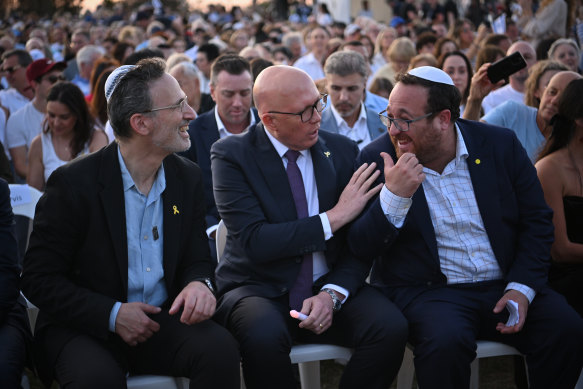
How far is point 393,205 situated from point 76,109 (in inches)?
117

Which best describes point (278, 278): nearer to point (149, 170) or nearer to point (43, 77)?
point (149, 170)

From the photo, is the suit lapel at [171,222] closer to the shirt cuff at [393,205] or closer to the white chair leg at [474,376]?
the shirt cuff at [393,205]

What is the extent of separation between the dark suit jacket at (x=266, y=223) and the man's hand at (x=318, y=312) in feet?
0.43

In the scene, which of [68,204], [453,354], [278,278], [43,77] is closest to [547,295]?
[453,354]

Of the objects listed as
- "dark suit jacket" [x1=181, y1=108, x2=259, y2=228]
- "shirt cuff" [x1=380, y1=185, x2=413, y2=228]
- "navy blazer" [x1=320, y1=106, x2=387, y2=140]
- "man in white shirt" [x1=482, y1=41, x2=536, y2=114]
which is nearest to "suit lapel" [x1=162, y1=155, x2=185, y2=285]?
"shirt cuff" [x1=380, y1=185, x2=413, y2=228]

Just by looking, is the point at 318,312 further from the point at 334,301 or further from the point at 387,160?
the point at 387,160

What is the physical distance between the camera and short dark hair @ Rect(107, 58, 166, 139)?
282 cm

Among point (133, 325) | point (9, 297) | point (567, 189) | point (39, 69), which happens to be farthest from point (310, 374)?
point (39, 69)

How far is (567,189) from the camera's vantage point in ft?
11.5

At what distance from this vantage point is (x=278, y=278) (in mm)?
3051

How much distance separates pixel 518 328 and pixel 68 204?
2018mm

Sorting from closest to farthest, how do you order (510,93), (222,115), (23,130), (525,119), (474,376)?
(474,376), (525,119), (222,115), (23,130), (510,93)

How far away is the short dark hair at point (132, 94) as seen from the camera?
2.82m

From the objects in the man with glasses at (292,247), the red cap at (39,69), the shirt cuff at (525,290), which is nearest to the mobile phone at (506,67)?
the man with glasses at (292,247)
